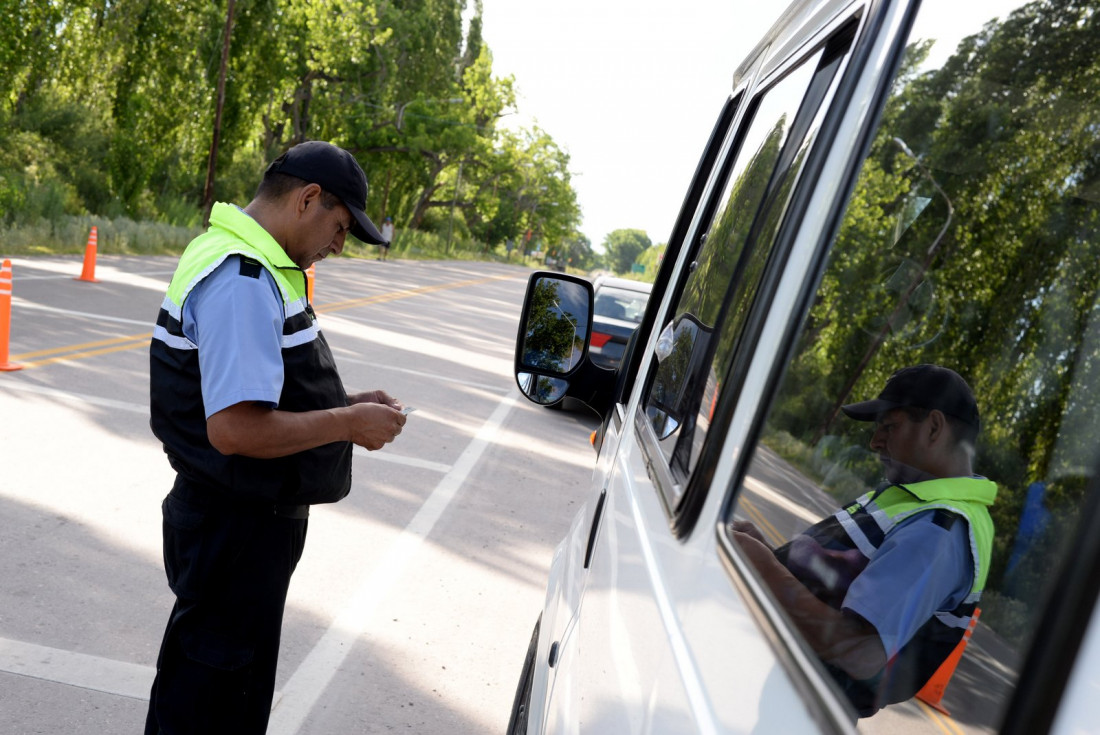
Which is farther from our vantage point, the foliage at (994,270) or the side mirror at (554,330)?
the side mirror at (554,330)

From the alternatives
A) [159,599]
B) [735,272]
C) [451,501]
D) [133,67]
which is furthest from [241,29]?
[735,272]

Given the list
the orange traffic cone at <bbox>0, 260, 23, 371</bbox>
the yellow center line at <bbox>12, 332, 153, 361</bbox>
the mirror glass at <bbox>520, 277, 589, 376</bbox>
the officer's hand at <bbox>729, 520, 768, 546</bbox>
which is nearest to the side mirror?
the mirror glass at <bbox>520, 277, 589, 376</bbox>

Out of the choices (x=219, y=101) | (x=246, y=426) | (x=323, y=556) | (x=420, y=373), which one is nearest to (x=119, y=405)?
(x=323, y=556)

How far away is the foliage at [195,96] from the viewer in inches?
939

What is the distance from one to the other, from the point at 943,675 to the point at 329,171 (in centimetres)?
215

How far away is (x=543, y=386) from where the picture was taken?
3.36 m

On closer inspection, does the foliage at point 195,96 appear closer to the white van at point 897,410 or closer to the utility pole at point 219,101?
the utility pole at point 219,101

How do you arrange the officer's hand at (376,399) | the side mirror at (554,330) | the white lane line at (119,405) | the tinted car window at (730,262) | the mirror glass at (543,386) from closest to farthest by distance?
the tinted car window at (730,262)
the officer's hand at (376,399)
the side mirror at (554,330)
the mirror glass at (543,386)
the white lane line at (119,405)

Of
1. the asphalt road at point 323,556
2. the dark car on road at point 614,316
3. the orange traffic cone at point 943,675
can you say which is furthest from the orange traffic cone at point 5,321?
the orange traffic cone at point 943,675

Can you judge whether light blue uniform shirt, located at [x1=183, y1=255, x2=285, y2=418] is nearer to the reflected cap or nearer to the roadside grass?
the reflected cap

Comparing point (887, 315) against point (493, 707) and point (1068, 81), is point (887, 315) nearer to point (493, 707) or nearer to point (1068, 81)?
point (1068, 81)

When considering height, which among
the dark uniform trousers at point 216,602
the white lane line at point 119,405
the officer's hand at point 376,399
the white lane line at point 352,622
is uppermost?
the officer's hand at point 376,399

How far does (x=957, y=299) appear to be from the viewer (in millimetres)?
1067

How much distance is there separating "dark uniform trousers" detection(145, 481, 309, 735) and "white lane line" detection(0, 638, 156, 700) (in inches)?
53.0
